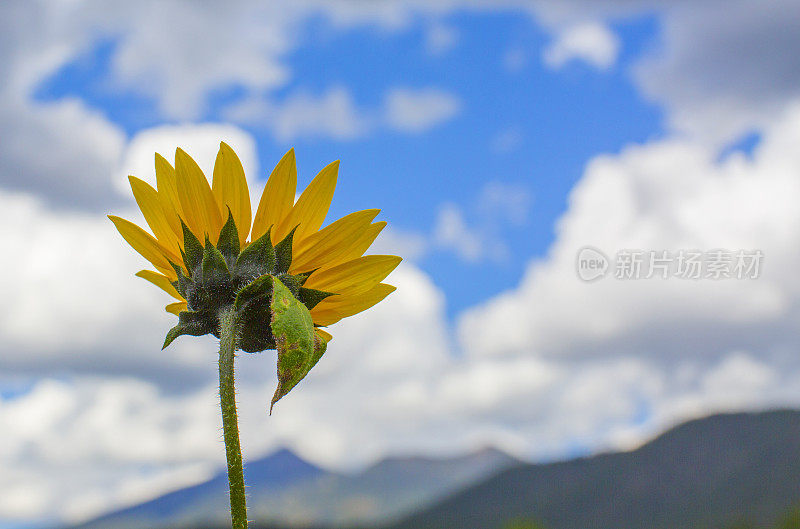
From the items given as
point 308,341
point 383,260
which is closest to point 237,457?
point 308,341

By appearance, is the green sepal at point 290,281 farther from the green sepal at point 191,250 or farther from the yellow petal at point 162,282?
the yellow petal at point 162,282

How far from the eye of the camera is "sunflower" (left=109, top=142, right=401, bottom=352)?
105 inches

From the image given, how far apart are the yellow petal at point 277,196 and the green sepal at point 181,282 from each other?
278mm

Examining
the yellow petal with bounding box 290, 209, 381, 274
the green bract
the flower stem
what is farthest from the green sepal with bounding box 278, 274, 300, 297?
the flower stem

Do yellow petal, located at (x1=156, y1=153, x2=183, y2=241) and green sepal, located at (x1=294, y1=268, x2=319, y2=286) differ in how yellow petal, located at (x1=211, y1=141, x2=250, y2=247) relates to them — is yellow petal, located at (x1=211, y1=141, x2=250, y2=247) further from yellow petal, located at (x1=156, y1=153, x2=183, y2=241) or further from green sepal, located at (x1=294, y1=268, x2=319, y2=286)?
green sepal, located at (x1=294, y1=268, x2=319, y2=286)

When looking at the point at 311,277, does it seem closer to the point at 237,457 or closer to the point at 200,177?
the point at 200,177

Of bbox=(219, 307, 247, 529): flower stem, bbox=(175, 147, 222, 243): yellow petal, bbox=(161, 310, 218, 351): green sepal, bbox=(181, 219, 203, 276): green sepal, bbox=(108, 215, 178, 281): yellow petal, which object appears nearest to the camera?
bbox=(219, 307, 247, 529): flower stem

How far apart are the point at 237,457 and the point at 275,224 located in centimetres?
94

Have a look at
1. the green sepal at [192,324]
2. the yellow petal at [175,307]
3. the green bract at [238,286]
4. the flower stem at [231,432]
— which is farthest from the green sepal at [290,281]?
the yellow petal at [175,307]

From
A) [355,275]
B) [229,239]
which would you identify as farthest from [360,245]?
[229,239]

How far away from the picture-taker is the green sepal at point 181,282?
2648 mm

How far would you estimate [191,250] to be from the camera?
2.69 m

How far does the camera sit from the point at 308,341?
213cm

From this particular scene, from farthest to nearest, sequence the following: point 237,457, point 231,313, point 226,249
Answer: point 226,249
point 231,313
point 237,457
